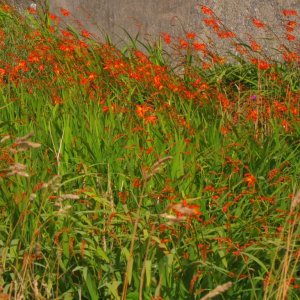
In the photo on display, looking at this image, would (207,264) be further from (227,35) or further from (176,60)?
(176,60)

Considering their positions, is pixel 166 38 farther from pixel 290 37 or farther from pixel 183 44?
pixel 290 37

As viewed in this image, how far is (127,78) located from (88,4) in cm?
→ 132

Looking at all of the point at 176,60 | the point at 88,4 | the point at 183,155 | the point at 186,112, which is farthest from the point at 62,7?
the point at 183,155

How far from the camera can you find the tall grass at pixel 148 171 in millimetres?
3191

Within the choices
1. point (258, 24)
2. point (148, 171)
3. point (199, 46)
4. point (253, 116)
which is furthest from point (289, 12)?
point (148, 171)

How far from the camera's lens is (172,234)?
3381 millimetres

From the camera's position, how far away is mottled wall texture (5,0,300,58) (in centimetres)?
601

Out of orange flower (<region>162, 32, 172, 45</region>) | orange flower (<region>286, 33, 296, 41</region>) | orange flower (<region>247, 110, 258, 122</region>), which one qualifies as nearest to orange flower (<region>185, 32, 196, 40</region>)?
orange flower (<region>162, 32, 172, 45</region>)

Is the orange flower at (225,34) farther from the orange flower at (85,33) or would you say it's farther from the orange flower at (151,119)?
the orange flower at (151,119)

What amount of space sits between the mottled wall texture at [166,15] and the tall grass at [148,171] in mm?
81

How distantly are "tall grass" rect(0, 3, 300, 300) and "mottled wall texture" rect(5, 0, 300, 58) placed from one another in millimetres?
81

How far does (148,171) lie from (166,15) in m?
2.62

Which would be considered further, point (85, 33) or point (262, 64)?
point (85, 33)

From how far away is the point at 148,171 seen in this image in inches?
150
